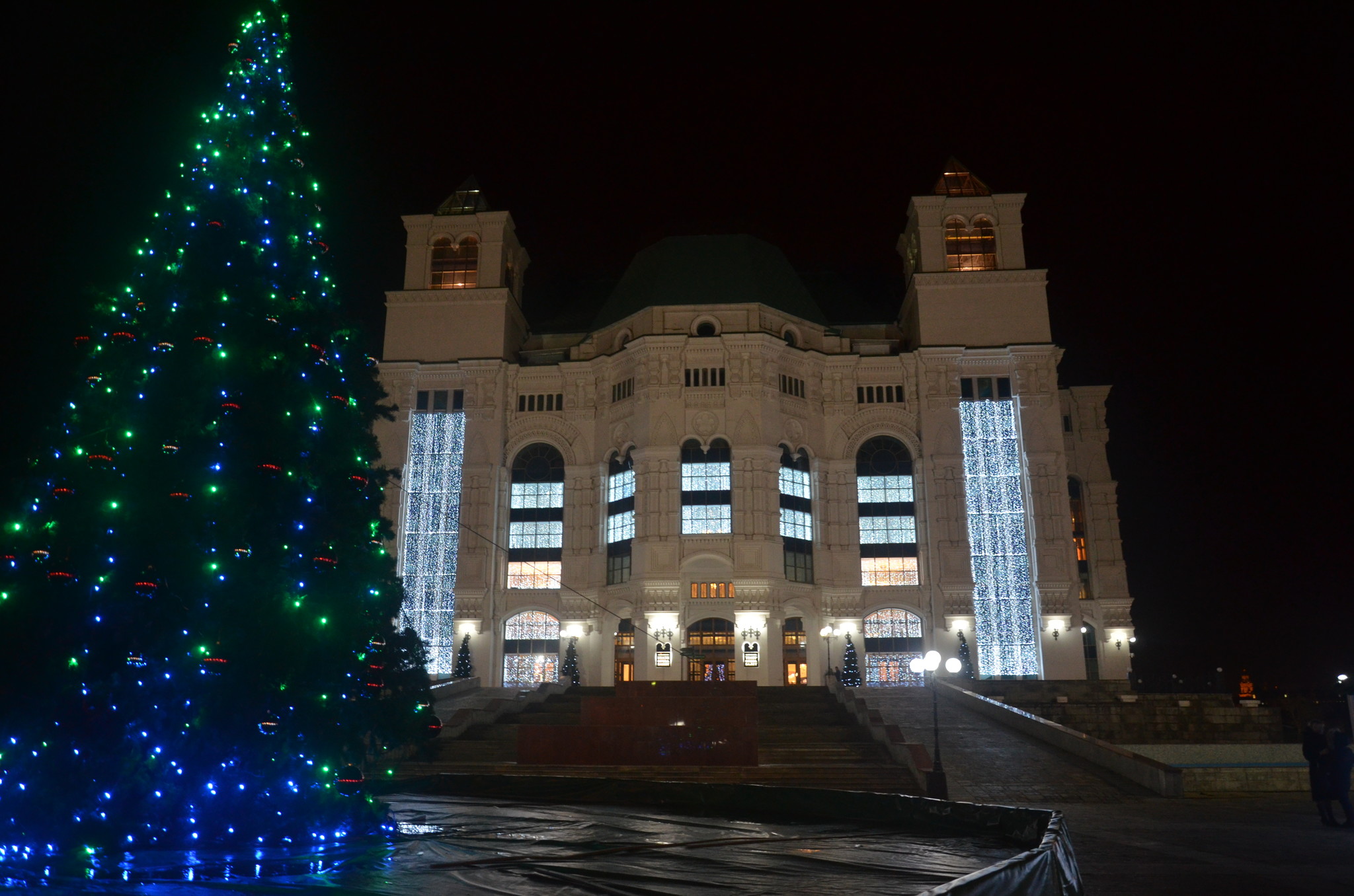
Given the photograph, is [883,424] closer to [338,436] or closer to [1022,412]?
[1022,412]

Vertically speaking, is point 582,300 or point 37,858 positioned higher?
point 582,300

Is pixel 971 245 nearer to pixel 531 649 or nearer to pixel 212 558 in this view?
pixel 531 649

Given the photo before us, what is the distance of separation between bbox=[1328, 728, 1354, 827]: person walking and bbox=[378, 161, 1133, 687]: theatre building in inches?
1195

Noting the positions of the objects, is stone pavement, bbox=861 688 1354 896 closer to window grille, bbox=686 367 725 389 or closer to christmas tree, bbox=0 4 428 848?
christmas tree, bbox=0 4 428 848

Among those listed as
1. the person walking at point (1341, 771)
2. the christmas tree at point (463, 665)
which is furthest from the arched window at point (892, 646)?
the person walking at point (1341, 771)

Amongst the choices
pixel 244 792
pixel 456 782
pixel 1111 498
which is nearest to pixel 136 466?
pixel 244 792

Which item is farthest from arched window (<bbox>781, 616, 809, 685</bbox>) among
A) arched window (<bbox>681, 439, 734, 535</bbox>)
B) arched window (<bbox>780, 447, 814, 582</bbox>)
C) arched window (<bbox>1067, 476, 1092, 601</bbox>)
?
arched window (<bbox>1067, 476, 1092, 601</bbox>)

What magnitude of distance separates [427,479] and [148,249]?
38.5 metres

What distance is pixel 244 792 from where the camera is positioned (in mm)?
10047

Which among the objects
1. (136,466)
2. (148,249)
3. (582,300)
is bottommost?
(136,466)

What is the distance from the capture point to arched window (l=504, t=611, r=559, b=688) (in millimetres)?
48344

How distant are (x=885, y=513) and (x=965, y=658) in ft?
26.2

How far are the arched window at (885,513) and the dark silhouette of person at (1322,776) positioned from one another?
31.9m

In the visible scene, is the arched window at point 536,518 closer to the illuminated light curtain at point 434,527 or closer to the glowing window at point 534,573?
the glowing window at point 534,573
